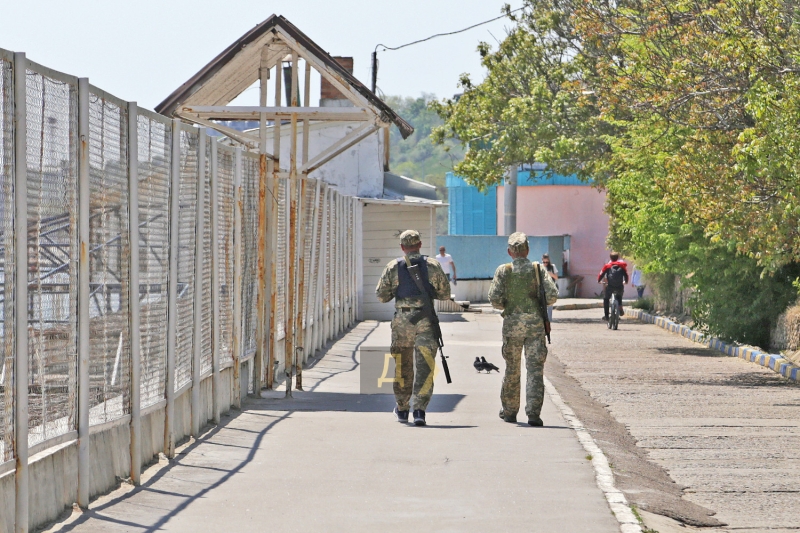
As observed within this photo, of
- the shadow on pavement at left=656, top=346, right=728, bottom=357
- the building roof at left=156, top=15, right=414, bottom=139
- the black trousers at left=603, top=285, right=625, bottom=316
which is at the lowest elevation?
the shadow on pavement at left=656, top=346, right=728, bottom=357

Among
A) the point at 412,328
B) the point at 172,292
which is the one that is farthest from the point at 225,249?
the point at 172,292

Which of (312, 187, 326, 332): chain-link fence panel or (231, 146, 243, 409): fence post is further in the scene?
(312, 187, 326, 332): chain-link fence panel

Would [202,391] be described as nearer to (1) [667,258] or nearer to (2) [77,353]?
(2) [77,353]

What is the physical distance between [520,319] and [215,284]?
8.82ft

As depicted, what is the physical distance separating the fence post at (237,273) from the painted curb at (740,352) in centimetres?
852

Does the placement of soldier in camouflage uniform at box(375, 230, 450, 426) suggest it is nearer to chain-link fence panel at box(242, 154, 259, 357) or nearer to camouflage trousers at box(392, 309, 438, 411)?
camouflage trousers at box(392, 309, 438, 411)

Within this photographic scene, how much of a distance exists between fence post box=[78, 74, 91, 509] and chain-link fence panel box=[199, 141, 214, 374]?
3262 mm

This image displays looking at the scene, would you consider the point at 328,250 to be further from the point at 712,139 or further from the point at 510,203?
the point at 510,203

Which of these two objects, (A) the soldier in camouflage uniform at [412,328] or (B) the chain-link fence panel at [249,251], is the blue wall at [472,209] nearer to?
(B) the chain-link fence panel at [249,251]

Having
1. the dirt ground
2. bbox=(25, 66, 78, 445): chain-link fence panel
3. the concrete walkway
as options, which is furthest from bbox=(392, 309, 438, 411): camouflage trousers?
bbox=(25, 66, 78, 445): chain-link fence panel

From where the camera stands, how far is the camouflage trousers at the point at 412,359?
10.9 meters

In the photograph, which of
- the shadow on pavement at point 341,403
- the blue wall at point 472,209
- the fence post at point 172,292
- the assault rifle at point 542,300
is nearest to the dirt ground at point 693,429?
the assault rifle at point 542,300

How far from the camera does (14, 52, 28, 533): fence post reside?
228 inches

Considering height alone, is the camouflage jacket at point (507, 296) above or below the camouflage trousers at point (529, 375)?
above
